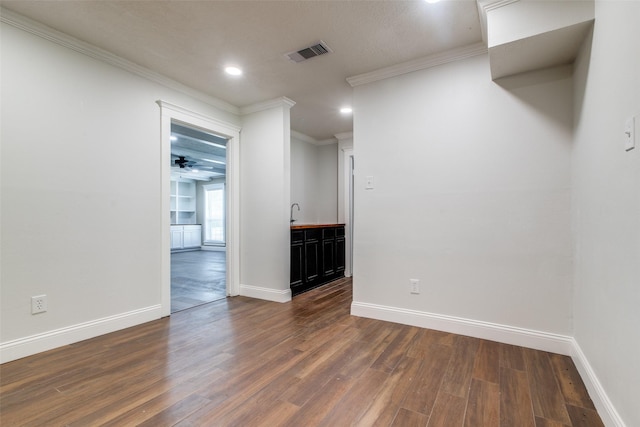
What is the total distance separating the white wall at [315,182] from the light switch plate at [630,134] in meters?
4.33

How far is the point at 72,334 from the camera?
8.23ft

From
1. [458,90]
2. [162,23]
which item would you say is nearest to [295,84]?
[162,23]

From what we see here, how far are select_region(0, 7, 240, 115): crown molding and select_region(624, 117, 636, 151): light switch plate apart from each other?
12.0 feet

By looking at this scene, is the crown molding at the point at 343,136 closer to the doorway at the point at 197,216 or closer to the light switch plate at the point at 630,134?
the doorway at the point at 197,216

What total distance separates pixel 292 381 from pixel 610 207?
201cm

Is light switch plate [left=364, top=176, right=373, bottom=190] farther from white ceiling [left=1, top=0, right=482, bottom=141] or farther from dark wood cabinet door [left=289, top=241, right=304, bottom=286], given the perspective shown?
dark wood cabinet door [left=289, top=241, right=304, bottom=286]

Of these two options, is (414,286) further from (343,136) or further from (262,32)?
(343,136)

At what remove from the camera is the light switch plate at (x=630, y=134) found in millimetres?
1259

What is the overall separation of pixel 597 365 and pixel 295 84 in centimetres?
339

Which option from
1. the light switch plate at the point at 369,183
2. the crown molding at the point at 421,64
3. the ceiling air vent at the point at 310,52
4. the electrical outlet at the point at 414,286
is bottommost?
the electrical outlet at the point at 414,286

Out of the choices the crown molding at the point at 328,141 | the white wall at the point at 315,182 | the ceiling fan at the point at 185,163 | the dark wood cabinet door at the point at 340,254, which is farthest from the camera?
the ceiling fan at the point at 185,163

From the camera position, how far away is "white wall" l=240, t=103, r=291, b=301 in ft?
12.6

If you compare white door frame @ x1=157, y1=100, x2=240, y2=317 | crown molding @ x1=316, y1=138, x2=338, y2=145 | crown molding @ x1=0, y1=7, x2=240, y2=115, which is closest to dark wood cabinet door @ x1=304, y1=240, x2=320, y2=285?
white door frame @ x1=157, y1=100, x2=240, y2=317

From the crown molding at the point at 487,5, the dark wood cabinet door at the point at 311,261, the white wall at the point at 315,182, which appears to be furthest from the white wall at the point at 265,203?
A: the crown molding at the point at 487,5
